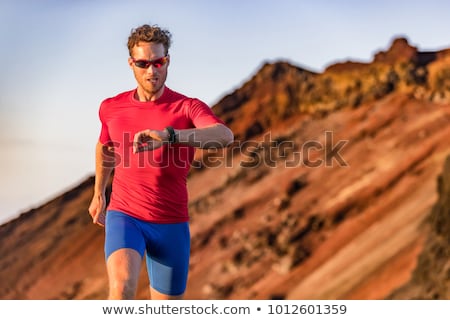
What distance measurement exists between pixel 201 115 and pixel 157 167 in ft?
1.37

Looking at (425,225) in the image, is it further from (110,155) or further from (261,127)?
(110,155)

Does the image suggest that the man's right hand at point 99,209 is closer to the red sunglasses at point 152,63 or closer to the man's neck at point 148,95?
the man's neck at point 148,95

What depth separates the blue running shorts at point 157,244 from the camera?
19.0 ft

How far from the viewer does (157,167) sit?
5953mm

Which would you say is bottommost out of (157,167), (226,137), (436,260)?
(436,260)

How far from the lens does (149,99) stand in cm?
610

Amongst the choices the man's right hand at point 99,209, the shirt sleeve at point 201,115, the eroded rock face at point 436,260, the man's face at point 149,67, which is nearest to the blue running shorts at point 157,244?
the man's right hand at point 99,209

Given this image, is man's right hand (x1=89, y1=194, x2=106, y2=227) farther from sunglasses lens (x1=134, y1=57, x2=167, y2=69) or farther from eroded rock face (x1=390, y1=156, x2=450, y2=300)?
eroded rock face (x1=390, y1=156, x2=450, y2=300)

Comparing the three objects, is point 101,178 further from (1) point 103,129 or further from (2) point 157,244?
(2) point 157,244

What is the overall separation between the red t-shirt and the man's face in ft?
0.41

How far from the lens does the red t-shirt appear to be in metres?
5.94

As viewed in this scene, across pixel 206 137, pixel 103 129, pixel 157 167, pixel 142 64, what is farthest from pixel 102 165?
pixel 206 137

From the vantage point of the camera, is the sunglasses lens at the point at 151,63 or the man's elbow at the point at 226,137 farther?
the sunglasses lens at the point at 151,63
